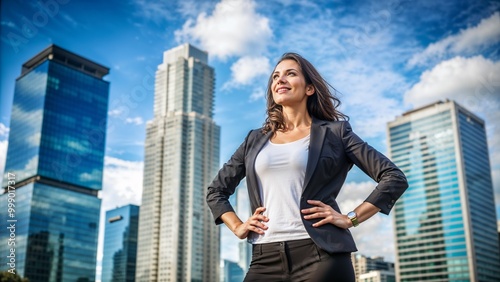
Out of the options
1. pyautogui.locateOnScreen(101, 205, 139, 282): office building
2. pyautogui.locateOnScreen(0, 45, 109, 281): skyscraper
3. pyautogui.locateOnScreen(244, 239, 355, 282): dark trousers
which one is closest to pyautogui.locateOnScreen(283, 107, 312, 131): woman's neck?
pyautogui.locateOnScreen(244, 239, 355, 282): dark trousers

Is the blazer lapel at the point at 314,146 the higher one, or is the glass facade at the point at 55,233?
the glass facade at the point at 55,233

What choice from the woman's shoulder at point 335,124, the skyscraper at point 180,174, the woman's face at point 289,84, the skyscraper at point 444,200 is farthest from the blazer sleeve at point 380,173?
the skyscraper at point 444,200

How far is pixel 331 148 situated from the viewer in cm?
242

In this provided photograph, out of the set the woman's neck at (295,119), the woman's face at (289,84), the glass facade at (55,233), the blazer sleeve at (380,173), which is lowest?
the blazer sleeve at (380,173)

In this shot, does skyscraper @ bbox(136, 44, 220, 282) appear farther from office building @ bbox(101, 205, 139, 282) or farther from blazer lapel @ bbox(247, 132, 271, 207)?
blazer lapel @ bbox(247, 132, 271, 207)

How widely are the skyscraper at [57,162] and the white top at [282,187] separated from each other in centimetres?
6883

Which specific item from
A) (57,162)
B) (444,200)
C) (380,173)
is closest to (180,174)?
(57,162)

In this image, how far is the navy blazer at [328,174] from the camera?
222cm

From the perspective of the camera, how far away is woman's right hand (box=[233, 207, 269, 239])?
2277 millimetres

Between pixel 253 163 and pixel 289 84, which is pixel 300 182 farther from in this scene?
pixel 289 84

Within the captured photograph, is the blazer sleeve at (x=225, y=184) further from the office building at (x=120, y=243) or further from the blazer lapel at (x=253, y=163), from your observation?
the office building at (x=120, y=243)

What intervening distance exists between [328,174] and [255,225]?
0.41 meters

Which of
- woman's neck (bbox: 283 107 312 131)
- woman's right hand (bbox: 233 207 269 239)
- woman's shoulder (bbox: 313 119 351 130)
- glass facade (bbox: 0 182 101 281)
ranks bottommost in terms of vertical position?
woman's right hand (bbox: 233 207 269 239)

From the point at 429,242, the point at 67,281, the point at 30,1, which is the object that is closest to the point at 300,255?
the point at 30,1
